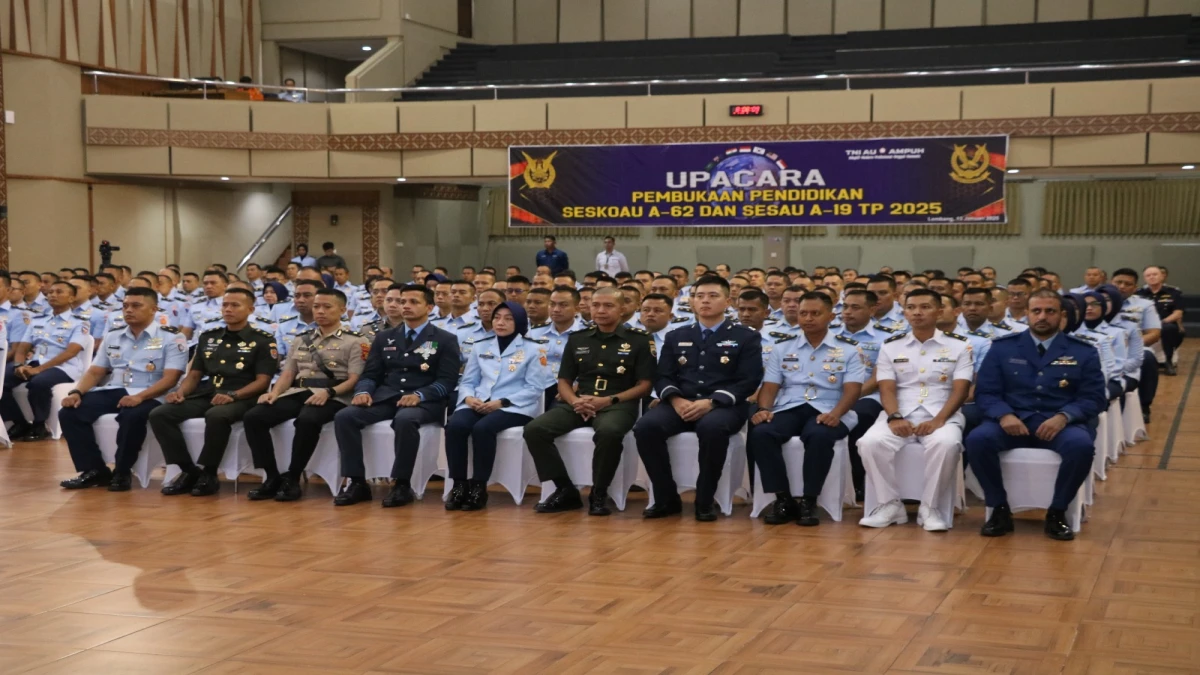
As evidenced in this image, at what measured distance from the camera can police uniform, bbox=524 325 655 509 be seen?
6.33 m

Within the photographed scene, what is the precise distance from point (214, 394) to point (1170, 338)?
9.44m

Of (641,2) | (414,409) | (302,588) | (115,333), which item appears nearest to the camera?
(302,588)

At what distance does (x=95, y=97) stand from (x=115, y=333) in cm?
1034

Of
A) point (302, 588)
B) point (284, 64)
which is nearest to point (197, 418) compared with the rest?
point (302, 588)

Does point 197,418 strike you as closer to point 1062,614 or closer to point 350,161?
point 1062,614

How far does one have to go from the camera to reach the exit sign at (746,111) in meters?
16.0

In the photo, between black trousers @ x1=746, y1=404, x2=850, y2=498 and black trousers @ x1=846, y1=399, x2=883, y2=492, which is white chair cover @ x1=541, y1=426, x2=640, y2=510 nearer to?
black trousers @ x1=746, y1=404, x2=850, y2=498

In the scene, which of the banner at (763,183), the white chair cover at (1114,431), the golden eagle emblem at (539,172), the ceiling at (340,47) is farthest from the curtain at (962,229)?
the white chair cover at (1114,431)

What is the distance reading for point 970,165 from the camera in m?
13.6

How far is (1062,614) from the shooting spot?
4.39m

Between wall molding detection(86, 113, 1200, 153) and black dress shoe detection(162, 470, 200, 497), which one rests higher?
wall molding detection(86, 113, 1200, 153)

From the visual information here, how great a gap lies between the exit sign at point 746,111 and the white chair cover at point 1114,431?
8.67 m

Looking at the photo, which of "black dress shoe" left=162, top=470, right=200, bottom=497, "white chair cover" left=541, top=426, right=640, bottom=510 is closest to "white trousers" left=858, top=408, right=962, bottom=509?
"white chair cover" left=541, top=426, right=640, bottom=510

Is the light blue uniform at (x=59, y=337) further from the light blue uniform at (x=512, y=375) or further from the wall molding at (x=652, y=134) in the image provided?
the wall molding at (x=652, y=134)
